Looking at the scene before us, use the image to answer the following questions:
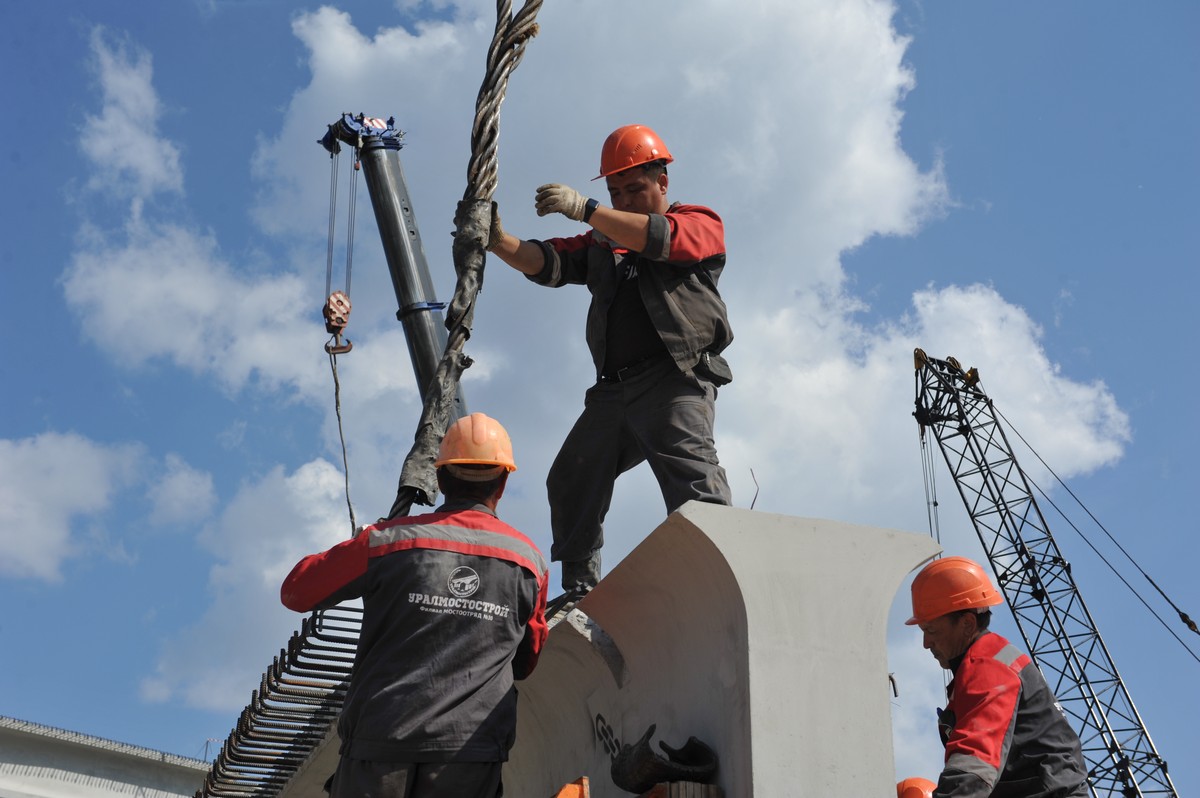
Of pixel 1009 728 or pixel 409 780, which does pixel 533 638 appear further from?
pixel 1009 728

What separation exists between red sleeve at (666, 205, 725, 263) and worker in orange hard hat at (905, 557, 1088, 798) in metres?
1.76

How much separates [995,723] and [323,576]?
1997 mm

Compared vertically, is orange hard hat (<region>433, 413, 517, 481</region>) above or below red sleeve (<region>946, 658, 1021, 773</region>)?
above

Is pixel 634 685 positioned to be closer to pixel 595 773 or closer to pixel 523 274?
pixel 595 773

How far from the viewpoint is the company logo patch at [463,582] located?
150 inches

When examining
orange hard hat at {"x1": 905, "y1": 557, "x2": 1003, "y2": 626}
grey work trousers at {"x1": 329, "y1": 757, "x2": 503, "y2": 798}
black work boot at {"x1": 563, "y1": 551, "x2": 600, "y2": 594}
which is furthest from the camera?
black work boot at {"x1": 563, "y1": 551, "x2": 600, "y2": 594}

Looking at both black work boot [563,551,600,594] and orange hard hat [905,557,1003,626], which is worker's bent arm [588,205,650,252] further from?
orange hard hat [905,557,1003,626]

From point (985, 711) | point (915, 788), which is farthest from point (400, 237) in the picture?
point (985, 711)

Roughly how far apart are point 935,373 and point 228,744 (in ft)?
131

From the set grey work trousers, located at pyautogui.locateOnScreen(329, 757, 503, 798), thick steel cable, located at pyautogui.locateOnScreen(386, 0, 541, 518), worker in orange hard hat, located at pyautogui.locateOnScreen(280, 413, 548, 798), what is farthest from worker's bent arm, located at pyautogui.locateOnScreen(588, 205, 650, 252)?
grey work trousers, located at pyautogui.locateOnScreen(329, 757, 503, 798)

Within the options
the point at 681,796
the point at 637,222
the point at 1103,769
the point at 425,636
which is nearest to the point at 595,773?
the point at 681,796

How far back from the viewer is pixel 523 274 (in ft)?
19.5

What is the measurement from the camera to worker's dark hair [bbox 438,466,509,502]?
13.5 ft

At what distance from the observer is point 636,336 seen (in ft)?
18.5
